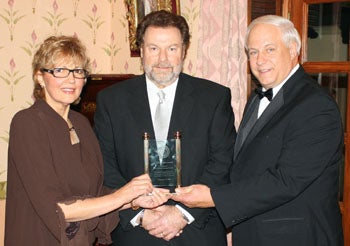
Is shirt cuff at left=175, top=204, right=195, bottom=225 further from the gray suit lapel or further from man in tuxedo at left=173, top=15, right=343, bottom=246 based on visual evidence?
the gray suit lapel

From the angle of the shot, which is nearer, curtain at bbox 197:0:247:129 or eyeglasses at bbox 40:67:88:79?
eyeglasses at bbox 40:67:88:79

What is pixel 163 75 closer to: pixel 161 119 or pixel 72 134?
pixel 161 119

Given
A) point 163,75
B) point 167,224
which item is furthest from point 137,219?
point 163,75

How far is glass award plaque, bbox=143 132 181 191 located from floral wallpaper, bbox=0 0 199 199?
2010 mm

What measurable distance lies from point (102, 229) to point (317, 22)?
227cm

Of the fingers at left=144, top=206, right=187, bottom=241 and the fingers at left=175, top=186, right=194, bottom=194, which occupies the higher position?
the fingers at left=175, top=186, right=194, bottom=194

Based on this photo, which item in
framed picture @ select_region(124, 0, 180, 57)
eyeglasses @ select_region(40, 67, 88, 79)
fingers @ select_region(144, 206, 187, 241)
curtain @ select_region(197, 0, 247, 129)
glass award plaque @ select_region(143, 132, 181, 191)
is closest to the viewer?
eyeglasses @ select_region(40, 67, 88, 79)

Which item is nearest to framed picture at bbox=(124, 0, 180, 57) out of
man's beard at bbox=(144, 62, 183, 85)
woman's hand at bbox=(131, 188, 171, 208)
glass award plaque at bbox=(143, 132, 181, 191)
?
man's beard at bbox=(144, 62, 183, 85)

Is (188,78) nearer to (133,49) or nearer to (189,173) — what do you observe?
(189,173)

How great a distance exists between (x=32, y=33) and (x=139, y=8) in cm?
105

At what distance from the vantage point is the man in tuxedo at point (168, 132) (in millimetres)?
3027

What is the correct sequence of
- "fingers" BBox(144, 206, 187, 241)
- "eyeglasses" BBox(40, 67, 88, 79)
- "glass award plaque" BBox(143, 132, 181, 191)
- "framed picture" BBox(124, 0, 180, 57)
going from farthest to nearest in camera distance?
"framed picture" BBox(124, 0, 180, 57)
"fingers" BBox(144, 206, 187, 241)
"glass award plaque" BBox(143, 132, 181, 191)
"eyeglasses" BBox(40, 67, 88, 79)

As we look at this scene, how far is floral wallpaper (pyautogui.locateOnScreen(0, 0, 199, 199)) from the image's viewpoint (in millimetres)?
4727

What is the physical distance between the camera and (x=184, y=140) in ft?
9.91
